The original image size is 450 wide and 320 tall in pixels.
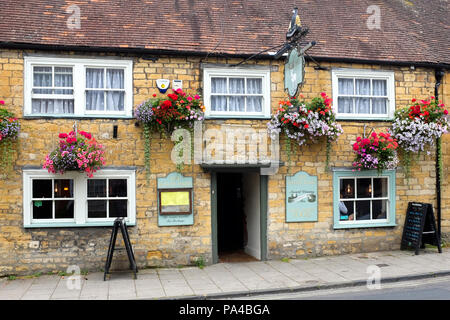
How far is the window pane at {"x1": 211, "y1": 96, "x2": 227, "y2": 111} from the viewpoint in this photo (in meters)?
10.1

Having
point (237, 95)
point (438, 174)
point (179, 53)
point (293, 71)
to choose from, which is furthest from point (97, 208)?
point (438, 174)

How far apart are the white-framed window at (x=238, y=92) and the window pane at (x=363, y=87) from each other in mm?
2329

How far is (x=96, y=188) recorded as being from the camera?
377 inches

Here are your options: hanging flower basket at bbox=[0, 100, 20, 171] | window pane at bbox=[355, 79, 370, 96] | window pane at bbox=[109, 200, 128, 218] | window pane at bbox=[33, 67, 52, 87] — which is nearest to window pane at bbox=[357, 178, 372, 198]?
window pane at bbox=[355, 79, 370, 96]

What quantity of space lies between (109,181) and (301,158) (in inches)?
174

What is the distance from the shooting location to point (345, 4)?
42.3 feet

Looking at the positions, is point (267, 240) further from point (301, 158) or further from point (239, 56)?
point (239, 56)

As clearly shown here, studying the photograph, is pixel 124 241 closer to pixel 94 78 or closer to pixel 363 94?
pixel 94 78

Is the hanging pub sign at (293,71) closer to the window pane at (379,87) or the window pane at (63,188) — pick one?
the window pane at (379,87)

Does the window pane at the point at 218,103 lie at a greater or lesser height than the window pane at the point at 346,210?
greater

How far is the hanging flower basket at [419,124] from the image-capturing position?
33.9ft

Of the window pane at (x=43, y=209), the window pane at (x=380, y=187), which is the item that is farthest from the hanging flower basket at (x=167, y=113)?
the window pane at (x=380, y=187)

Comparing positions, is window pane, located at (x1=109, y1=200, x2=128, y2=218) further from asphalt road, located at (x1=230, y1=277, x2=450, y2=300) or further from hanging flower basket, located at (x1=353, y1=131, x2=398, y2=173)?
hanging flower basket, located at (x1=353, y1=131, x2=398, y2=173)

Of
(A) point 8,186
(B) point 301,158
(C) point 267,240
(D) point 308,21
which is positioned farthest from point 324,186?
(A) point 8,186
